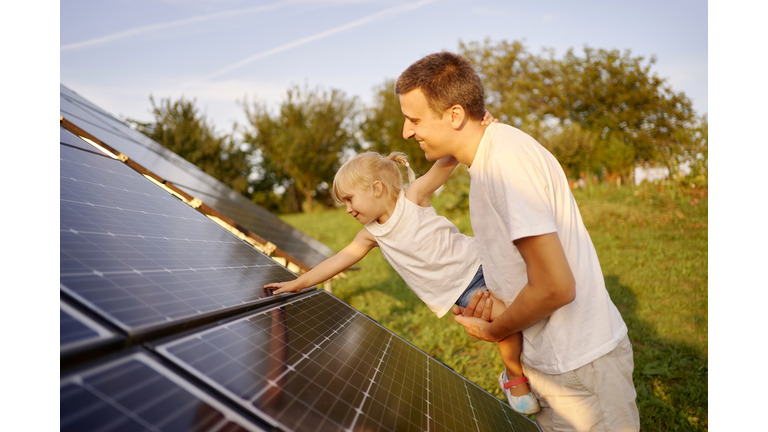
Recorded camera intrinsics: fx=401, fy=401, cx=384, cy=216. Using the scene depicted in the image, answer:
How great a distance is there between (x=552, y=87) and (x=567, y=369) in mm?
27481

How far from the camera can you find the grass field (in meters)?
4.06

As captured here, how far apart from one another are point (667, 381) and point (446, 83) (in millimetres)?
4221

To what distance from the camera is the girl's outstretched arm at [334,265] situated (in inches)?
Answer: 87.2

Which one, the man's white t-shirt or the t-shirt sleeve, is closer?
the t-shirt sleeve

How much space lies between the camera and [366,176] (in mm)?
2842

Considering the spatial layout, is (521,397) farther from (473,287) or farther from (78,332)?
(78,332)

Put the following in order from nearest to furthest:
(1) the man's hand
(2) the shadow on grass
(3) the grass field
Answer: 1. (1) the man's hand
2. (2) the shadow on grass
3. (3) the grass field

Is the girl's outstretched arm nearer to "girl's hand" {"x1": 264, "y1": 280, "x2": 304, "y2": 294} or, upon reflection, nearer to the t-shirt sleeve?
"girl's hand" {"x1": 264, "y1": 280, "x2": 304, "y2": 294}

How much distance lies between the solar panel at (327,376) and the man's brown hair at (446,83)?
1.13 metres

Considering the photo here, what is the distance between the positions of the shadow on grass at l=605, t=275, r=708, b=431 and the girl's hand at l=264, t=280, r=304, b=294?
3359mm

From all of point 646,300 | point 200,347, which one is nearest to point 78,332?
point 200,347

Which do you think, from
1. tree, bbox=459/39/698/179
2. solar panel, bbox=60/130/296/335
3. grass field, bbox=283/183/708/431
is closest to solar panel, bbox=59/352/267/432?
solar panel, bbox=60/130/296/335

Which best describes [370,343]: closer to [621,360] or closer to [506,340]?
[506,340]

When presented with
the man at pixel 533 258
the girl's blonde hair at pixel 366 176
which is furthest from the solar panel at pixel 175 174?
the man at pixel 533 258
